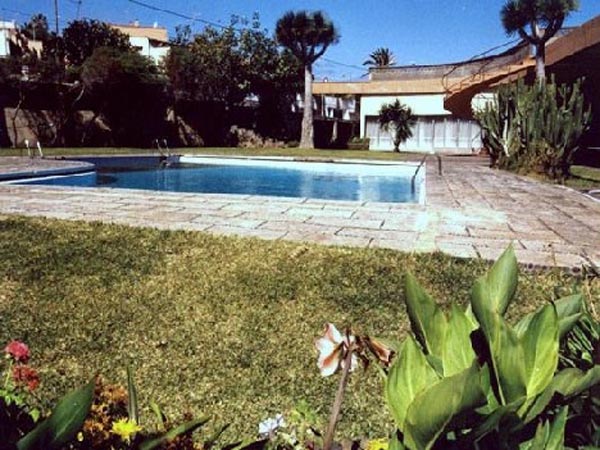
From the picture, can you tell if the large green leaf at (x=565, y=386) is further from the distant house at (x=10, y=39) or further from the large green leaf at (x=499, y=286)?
the distant house at (x=10, y=39)

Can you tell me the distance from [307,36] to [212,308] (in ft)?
79.3

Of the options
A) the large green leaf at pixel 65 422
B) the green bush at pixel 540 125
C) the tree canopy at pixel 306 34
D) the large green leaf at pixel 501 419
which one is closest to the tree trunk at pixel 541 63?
the green bush at pixel 540 125

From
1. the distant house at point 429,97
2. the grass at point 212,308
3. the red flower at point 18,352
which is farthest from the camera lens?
the distant house at point 429,97

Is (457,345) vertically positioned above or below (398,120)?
below

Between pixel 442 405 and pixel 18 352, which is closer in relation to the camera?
pixel 442 405

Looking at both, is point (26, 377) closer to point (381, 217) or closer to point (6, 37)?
point (381, 217)

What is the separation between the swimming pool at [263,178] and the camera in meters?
13.0

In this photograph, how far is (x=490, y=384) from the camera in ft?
3.31

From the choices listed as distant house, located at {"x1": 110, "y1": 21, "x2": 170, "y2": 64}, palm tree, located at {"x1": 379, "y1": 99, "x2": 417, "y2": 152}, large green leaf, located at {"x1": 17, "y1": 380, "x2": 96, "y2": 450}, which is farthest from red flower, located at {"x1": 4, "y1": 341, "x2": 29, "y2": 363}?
distant house, located at {"x1": 110, "y1": 21, "x2": 170, "y2": 64}

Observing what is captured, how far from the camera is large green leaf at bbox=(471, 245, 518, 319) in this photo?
1.04 meters

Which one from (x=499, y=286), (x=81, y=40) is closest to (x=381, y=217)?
(x=499, y=286)

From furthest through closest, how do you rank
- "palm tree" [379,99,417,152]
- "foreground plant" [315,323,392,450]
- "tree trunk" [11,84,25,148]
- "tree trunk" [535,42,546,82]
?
"palm tree" [379,99,417,152]
"tree trunk" [11,84,25,148]
"tree trunk" [535,42,546,82]
"foreground plant" [315,323,392,450]

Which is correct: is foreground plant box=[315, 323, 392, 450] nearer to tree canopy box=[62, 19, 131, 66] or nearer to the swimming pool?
the swimming pool

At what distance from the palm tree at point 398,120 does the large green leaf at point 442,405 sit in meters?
25.2
